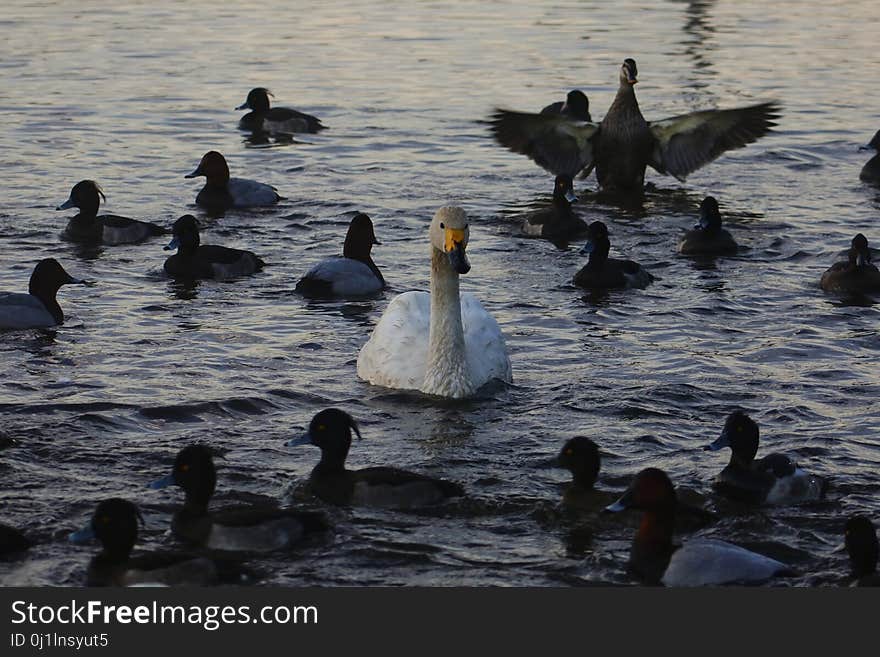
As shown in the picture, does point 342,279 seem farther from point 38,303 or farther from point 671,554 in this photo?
point 671,554

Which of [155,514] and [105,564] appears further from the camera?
[155,514]

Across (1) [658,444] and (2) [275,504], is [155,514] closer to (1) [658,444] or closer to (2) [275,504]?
(2) [275,504]

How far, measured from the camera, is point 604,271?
15828 mm

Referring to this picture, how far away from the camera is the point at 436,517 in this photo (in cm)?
977

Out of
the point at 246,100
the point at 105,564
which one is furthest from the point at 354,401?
the point at 246,100

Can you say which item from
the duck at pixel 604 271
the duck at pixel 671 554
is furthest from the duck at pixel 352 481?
the duck at pixel 604 271

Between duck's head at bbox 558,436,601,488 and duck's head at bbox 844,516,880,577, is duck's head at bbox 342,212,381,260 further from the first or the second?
duck's head at bbox 844,516,880,577

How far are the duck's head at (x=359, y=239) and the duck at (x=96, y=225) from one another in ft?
8.97

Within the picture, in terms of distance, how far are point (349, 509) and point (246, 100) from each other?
53.5ft

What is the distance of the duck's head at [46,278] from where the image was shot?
47.6 feet

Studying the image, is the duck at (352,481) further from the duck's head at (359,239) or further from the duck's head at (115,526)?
the duck's head at (359,239)

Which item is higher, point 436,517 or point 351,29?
point 351,29

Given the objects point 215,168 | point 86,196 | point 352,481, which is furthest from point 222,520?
point 215,168

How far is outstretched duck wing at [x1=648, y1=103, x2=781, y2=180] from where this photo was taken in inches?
826
